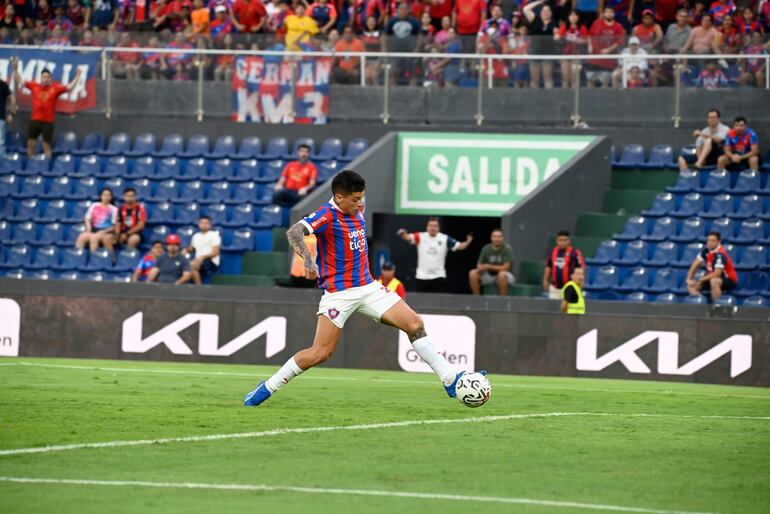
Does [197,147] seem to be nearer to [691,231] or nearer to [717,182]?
[691,231]

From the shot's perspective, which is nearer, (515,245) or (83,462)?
(83,462)

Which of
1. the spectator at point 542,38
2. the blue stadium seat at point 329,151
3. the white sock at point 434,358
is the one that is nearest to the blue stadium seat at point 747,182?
the spectator at point 542,38

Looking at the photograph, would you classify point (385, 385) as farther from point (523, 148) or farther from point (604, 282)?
point (523, 148)

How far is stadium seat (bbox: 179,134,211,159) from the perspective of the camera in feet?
90.7

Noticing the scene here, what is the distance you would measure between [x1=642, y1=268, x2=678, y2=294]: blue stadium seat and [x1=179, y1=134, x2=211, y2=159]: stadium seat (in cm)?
944

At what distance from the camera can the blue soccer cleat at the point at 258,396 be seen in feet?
40.3

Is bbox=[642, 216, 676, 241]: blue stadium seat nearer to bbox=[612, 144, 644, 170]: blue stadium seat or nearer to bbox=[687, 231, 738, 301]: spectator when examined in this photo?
bbox=[687, 231, 738, 301]: spectator

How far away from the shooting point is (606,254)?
78.6ft

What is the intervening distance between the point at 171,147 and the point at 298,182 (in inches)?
143

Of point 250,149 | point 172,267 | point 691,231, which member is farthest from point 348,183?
point 250,149

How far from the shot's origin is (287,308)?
20.3 meters

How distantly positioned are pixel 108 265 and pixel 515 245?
7.36 metres

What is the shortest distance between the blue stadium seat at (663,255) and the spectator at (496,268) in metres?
2.42

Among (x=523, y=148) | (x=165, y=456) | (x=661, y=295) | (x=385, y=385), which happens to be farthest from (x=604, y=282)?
(x=165, y=456)
